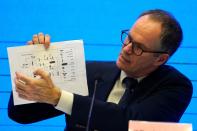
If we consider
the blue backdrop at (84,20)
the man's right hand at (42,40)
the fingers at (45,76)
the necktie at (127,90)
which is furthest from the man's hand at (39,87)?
the blue backdrop at (84,20)

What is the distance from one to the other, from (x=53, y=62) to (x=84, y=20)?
1010 mm

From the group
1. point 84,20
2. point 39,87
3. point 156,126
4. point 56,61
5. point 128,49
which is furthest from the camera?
point 84,20

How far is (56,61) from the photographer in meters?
1.32

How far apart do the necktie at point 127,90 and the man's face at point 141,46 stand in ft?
0.08

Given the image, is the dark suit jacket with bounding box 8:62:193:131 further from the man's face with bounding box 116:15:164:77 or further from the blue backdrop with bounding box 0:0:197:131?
the blue backdrop with bounding box 0:0:197:131

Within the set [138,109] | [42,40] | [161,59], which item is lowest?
[138,109]

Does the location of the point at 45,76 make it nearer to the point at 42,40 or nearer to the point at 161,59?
the point at 42,40

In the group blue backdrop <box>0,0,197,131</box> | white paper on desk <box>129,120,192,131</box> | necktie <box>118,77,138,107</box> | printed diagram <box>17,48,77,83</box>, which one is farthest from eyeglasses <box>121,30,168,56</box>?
blue backdrop <box>0,0,197,131</box>

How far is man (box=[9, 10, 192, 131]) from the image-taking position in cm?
129

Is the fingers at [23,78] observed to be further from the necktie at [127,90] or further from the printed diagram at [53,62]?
the necktie at [127,90]

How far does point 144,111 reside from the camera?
1.37m

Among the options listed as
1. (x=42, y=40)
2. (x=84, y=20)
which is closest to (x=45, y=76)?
(x=42, y=40)

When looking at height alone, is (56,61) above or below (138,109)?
above

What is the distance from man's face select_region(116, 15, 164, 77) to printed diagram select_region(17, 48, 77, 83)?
0.21 meters
